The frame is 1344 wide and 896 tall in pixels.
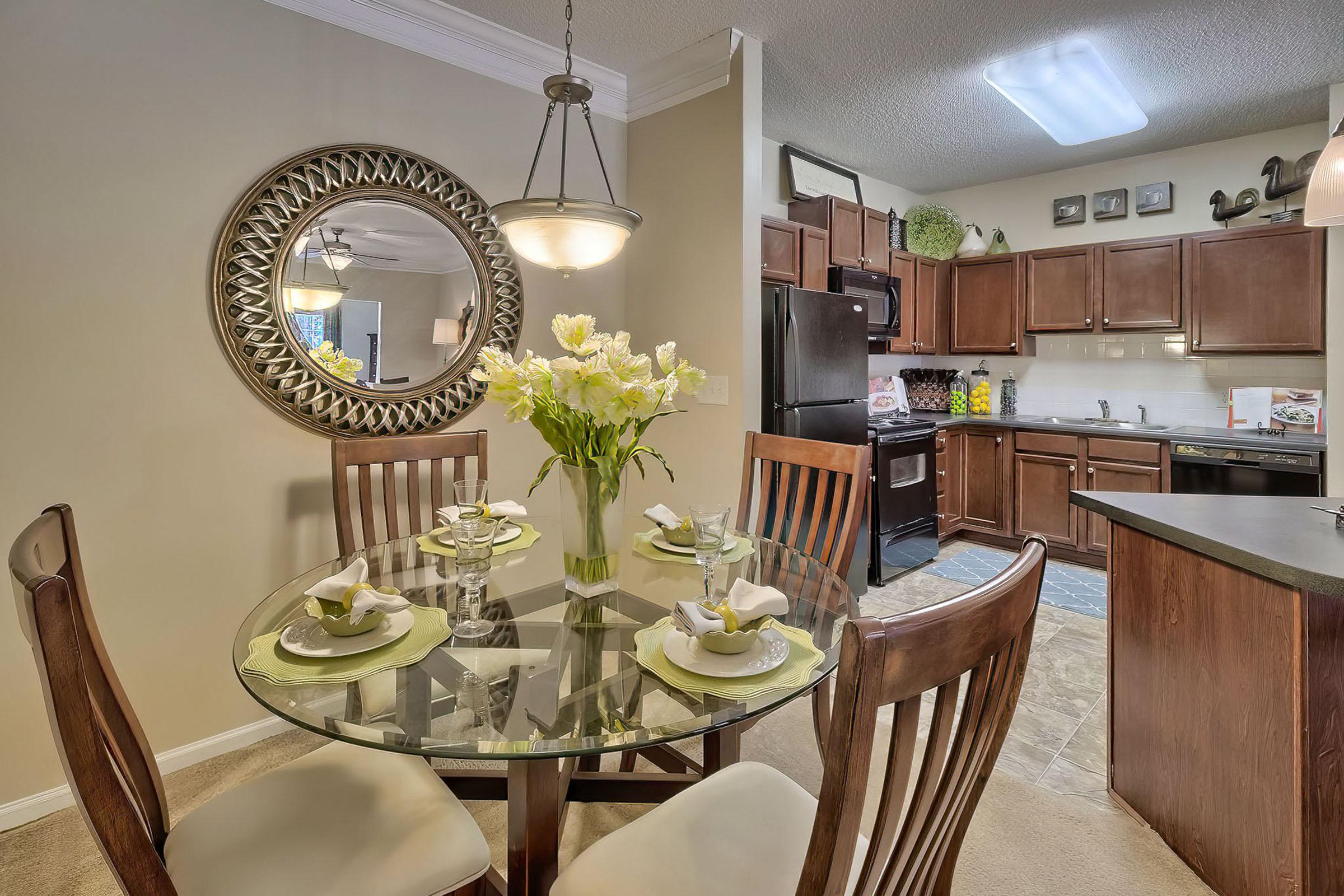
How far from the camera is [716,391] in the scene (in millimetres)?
2926

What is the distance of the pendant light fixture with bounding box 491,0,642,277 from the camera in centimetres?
159

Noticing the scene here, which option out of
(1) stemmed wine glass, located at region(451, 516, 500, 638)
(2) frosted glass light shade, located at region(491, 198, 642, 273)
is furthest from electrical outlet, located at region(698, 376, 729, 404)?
(1) stemmed wine glass, located at region(451, 516, 500, 638)

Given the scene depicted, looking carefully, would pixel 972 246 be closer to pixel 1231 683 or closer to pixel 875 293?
pixel 875 293

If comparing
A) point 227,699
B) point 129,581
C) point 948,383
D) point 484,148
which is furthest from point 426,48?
point 948,383

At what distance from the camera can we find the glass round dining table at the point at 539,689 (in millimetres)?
937

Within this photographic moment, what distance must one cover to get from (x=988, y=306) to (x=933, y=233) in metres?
0.67

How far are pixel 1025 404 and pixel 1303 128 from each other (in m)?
2.13

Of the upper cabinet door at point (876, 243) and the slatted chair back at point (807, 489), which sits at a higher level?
the upper cabinet door at point (876, 243)

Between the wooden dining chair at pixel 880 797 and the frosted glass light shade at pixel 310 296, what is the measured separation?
2.03m

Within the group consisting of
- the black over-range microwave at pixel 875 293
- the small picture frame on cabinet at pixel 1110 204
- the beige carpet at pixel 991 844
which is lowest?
the beige carpet at pixel 991 844

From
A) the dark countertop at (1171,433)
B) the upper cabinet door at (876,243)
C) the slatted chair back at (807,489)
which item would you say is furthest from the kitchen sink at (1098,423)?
the slatted chair back at (807,489)

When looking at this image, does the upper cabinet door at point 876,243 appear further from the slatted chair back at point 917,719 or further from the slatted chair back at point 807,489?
the slatted chair back at point 917,719

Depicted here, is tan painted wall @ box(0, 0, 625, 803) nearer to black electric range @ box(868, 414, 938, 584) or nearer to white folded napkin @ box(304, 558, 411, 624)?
white folded napkin @ box(304, 558, 411, 624)

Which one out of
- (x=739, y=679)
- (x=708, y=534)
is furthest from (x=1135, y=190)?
(x=739, y=679)
